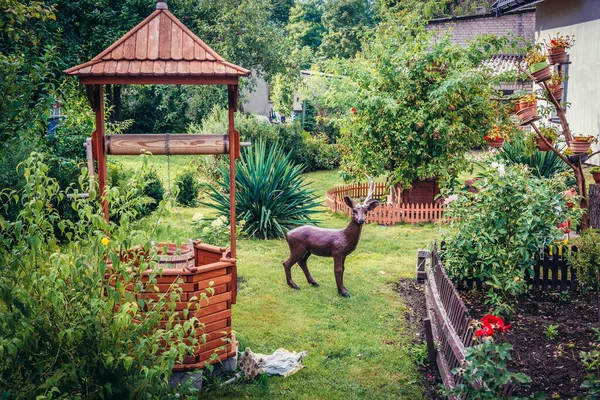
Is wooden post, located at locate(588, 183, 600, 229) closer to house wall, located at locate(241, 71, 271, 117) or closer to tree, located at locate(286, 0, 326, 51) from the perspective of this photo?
house wall, located at locate(241, 71, 271, 117)

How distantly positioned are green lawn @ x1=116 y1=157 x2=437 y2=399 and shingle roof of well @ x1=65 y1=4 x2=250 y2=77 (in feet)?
5.05

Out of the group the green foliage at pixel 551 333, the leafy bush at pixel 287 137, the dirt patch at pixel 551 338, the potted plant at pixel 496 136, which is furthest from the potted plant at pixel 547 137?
the leafy bush at pixel 287 137

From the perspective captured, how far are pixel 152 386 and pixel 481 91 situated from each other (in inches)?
444

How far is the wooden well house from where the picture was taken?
20.4 ft

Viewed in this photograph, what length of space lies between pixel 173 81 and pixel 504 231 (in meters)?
4.00

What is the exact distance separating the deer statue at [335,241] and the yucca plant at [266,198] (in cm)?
289

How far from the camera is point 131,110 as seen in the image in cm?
2586

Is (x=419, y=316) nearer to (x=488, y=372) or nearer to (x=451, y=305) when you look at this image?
(x=451, y=305)

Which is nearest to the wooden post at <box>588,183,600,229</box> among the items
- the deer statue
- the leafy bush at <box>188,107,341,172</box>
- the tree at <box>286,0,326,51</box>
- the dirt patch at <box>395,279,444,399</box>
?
the dirt patch at <box>395,279,444,399</box>

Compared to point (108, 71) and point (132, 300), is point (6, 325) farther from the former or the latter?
point (108, 71)

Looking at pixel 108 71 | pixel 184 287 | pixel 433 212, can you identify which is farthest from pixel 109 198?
pixel 433 212

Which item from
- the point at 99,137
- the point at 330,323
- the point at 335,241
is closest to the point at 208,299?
the point at 99,137

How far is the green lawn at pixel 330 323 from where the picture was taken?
20.3 ft

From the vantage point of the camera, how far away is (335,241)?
8.80 meters
